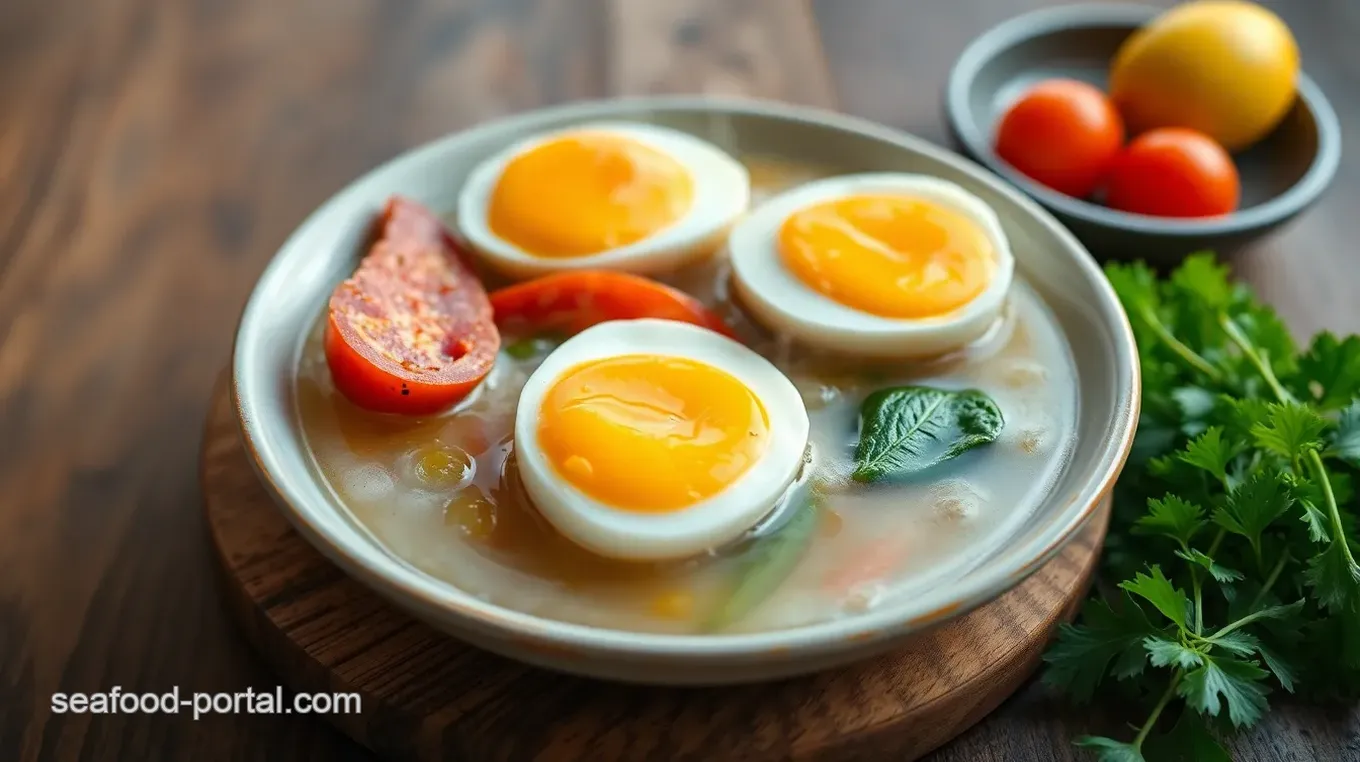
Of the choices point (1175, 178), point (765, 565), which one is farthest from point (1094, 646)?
point (1175, 178)

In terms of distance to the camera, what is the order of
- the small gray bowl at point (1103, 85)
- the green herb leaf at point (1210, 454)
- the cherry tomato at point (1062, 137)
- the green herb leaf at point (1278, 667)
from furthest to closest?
the cherry tomato at point (1062, 137) < the small gray bowl at point (1103, 85) < the green herb leaf at point (1210, 454) < the green herb leaf at point (1278, 667)

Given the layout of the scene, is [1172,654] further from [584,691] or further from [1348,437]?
[584,691]

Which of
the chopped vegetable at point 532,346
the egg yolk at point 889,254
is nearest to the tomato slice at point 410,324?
the chopped vegetable at point 532,346

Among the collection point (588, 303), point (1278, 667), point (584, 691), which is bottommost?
point (1278, 667)

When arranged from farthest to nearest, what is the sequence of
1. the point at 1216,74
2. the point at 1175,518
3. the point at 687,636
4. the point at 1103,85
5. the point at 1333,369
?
the point at 1103,85 → the point at 1216,74 → the point at 1333,369 → the point at 1175,518 → the point at 687,636

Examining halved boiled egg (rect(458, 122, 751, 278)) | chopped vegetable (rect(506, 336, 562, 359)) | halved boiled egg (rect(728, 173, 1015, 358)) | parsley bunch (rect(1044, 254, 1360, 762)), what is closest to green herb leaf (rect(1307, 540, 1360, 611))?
parsley bunch (rect(1044, 254, 1360, 762))

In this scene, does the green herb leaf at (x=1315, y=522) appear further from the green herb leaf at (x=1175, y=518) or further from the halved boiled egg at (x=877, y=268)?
the halved boiled egg at (x=877, y=268)
